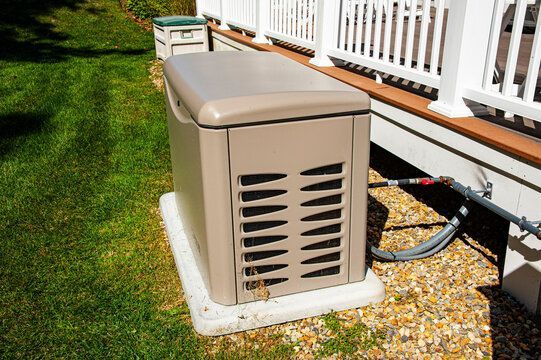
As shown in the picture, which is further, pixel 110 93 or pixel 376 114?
pixel 110 93

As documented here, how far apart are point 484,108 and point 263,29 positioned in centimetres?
392

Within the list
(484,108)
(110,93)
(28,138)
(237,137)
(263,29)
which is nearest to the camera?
(237,137)

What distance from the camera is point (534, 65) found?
2770mm

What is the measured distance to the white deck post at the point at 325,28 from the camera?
4797 mm

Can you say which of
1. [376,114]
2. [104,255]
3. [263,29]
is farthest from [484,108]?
[263,29]

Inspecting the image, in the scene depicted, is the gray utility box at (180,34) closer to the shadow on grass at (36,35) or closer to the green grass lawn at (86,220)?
the green grass lawn at (86,220)

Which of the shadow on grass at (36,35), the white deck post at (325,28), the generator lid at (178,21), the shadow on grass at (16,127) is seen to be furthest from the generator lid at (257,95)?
the shadow on grass at (36,35)

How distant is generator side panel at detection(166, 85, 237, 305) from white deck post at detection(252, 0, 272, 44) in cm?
389

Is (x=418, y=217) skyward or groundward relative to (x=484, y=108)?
groundward

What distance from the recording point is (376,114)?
413 cm

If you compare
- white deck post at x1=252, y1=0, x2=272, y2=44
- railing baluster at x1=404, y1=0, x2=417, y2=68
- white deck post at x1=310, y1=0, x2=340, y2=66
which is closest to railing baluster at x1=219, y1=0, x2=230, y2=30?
white deck post at x1=252, y1=0, x2=272, y2=44

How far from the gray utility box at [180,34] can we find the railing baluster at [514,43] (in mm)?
6229

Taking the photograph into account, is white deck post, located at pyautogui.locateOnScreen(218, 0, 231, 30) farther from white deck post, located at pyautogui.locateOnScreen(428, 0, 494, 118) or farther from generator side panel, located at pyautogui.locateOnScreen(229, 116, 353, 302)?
generator side panel, located at pyautogui.locateOnScreen(229, 116, 353, 302)

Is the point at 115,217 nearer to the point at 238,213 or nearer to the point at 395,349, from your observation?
the point at 238,213
